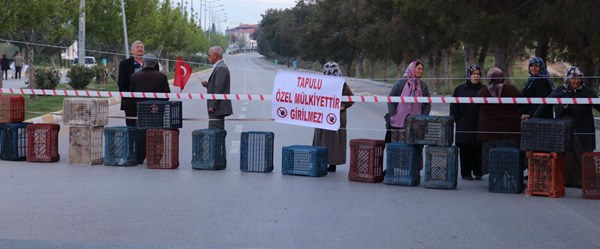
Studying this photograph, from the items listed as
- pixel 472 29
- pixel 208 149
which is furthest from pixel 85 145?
pixel 472 29

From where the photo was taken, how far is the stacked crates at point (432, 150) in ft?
39.0

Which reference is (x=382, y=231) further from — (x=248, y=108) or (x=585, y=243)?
(x=248, y=108)

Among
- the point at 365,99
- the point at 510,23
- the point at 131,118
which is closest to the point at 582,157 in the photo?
the point at 365,99

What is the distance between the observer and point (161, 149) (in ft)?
44.7

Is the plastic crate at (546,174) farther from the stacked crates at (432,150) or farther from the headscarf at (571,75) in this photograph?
the headscarf at (571,75)

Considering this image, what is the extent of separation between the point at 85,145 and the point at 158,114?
129 cm

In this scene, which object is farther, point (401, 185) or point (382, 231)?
point (401, 185)

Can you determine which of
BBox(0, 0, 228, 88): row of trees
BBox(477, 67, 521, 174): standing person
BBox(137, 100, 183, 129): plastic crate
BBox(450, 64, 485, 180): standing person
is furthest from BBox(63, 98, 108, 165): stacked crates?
BBox(0, 0, 228, 88): row of trees

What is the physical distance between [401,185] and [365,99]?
1749 millimetres

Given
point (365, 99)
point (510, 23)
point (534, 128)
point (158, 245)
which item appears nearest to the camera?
point (158, 245)

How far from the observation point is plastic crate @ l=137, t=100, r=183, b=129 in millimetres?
13539

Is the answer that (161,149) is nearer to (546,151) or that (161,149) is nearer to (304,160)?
(304,160)

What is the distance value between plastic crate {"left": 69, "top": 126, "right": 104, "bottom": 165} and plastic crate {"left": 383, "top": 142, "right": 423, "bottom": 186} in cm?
453

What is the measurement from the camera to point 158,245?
802 centimetres
